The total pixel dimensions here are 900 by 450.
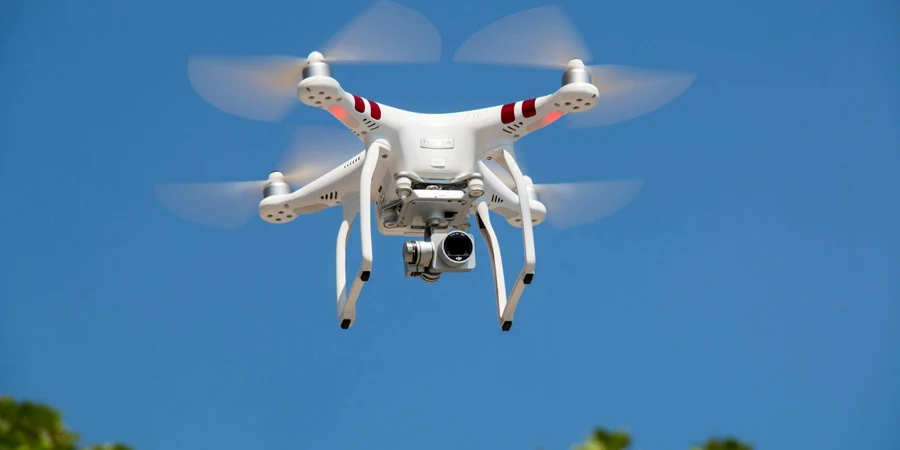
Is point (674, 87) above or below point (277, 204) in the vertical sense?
above

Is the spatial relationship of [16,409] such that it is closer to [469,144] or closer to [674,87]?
[469,144]

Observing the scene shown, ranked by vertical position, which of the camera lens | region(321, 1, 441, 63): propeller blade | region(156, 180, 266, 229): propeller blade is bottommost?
the camera lens

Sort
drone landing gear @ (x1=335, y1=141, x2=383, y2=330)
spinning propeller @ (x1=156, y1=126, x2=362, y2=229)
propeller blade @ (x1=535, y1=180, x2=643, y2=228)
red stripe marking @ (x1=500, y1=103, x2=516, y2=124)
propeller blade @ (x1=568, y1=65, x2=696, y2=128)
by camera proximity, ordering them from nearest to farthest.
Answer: drone landing gear @ (x1=335, y1=141, x2=383, y2=330)
red stripe marking @ (x1=500, y1=103, x2=516, y2=124)
propeller blade @ (x1=568, y1=65, x2=696, y2=128)
spinning propeller @ (x1=156, y1=126, x2=362, y2=229)
propeller blade @ (x1=535, y1=180, x2=643, y2=228)

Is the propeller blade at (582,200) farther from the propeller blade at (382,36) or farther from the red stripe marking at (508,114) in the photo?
the propeller blade at (382,36)

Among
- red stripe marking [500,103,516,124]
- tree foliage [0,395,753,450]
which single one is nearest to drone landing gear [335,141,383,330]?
red stripe marking [500,103,516,124]

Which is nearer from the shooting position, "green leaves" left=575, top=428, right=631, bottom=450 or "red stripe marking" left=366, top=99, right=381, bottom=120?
"green leaves" left=575, top=428, right=631, bottom=450

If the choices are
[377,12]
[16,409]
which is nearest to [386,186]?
[377,12]

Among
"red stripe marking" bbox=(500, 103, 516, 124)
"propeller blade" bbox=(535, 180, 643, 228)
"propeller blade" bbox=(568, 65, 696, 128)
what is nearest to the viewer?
"red stripe marking" bbox=(500, 103, 516, 124)

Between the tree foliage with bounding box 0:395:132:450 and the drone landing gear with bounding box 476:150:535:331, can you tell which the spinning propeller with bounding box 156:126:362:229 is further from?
the tree foliage with bounding box 0:395:132:450
